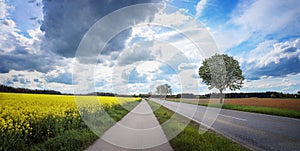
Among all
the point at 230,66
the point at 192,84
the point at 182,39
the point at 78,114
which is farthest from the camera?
the point at 230,66

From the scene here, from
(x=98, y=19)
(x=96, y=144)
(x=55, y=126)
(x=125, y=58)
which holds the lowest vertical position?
(x=96, y=144)

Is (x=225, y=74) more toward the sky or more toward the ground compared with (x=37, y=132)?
more toward the sky

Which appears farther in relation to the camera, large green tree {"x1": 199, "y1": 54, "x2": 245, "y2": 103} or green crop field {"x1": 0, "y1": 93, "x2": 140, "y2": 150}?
large green tree {"x1": 199, "y1": 54, "x2": 245, "y2": 103}

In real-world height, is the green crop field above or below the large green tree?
below

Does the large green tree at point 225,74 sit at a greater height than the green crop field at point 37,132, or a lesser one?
greater

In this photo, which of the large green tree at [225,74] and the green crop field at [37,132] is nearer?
the green crop field at [37,132]

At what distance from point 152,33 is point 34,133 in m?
12.0

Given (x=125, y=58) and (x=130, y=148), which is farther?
(x=125, y=58)

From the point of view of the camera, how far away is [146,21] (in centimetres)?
1596

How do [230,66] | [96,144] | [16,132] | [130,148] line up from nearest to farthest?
[16,132] < [130,148] < [96,144] < [230,66]

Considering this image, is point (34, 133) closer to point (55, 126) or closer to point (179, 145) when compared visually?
point (55, 126)

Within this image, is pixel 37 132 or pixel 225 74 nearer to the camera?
pixel 37 132

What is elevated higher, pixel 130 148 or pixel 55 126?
pixel 55 126

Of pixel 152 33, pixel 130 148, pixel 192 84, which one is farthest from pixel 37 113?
pixel 192 84
